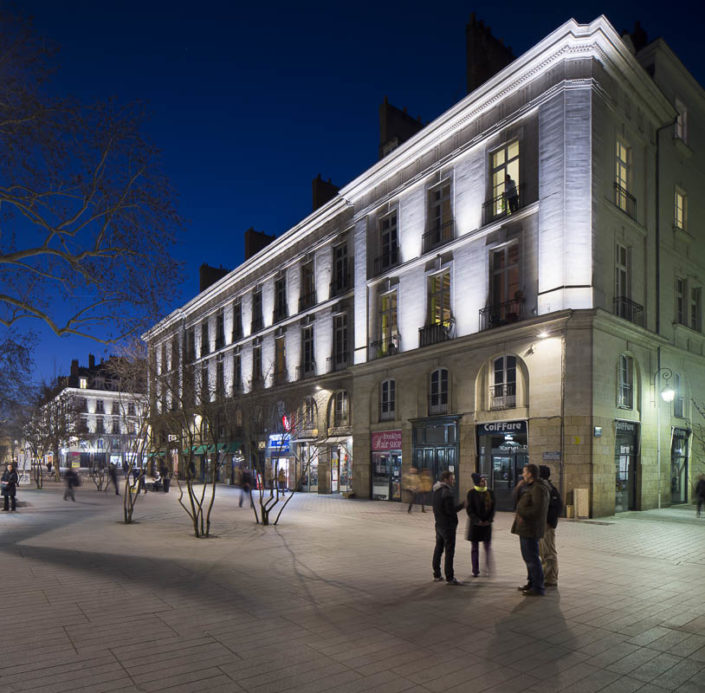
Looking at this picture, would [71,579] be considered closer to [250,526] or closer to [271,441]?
[250,526]

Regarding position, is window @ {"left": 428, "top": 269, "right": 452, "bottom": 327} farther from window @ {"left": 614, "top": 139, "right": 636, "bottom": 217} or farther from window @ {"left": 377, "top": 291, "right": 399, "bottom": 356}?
window @ {"left": 614, "top": 139, "right": 636, "bottom": 217}

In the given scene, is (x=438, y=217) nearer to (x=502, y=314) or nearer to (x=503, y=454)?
(x=502, y=314)

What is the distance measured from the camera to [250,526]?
54.7 ft

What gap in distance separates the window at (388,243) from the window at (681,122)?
12793mm

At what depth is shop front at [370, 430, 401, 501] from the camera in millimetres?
26781

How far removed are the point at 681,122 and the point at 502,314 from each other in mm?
13328

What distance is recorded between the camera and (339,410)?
32.2 meters

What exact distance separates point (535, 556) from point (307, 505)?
1708cm

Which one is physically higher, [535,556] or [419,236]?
[419,236]

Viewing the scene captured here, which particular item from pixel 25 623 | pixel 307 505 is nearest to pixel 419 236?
pixel 307 505

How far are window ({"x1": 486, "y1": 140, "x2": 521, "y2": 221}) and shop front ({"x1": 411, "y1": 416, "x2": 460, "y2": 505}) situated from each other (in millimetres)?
8123

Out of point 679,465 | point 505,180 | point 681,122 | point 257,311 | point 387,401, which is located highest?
point 681,122

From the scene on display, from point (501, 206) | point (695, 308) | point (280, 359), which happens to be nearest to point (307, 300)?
point (280, 359)

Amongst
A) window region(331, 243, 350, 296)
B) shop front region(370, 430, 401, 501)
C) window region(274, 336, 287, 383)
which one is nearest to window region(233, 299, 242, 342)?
window region(274, 336, 287, 383)
